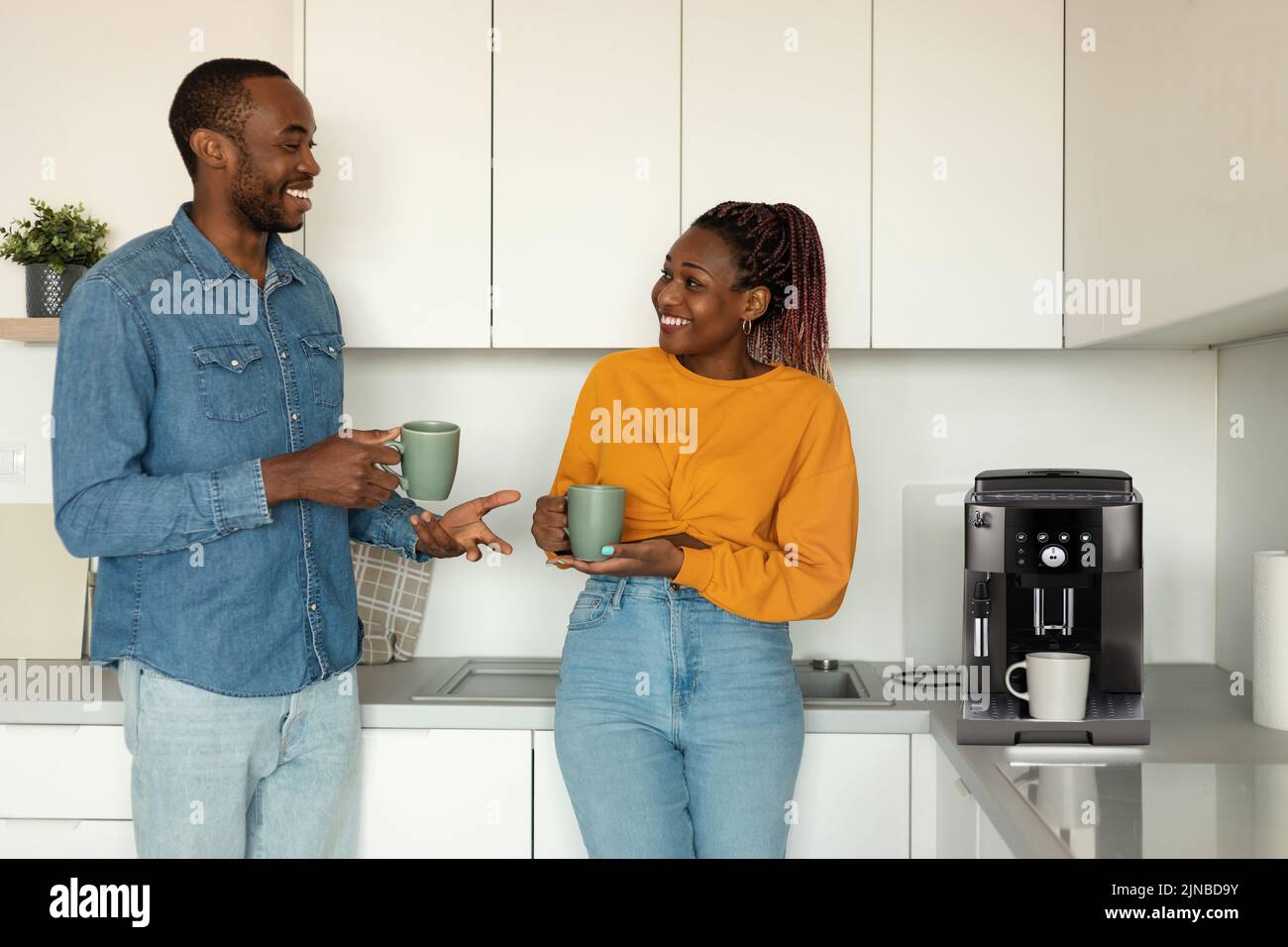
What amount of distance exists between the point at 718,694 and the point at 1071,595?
616mm

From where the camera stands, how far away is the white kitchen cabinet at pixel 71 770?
1.93 meters

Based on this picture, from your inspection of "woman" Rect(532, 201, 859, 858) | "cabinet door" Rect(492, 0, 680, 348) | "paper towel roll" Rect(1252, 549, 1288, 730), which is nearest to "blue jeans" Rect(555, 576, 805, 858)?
"woman" Rect(532, 201, 859, 858)

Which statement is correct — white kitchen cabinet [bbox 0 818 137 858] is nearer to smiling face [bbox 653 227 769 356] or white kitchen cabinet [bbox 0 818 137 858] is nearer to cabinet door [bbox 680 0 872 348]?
smiling face [bbox 653 227 769 356]

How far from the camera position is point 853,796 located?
190 cm

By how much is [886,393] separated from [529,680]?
3.09 feet

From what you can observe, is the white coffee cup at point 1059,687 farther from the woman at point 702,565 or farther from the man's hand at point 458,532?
the man's hand at point 458,532

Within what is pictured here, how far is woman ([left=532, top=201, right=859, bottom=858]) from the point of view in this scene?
62.6 inches

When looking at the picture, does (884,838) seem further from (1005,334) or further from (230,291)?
(230,291)

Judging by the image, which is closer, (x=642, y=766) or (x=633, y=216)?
(x=642, y=766)

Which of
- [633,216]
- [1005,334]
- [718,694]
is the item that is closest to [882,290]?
[1005,334]

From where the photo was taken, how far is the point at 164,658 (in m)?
1.54

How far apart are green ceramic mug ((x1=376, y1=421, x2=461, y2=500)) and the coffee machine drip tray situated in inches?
33.0

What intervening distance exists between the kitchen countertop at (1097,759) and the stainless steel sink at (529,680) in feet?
0.13

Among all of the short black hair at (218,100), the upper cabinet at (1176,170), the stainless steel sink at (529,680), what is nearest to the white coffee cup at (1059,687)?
the stainless steel sink at (529,680)
